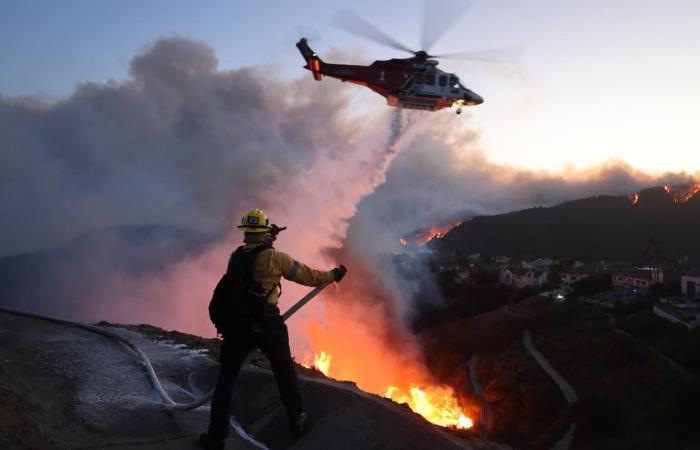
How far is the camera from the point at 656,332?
3794 centimetres

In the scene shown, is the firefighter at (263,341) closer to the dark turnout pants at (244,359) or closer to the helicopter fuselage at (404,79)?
the dark turnout pants at (244,359)

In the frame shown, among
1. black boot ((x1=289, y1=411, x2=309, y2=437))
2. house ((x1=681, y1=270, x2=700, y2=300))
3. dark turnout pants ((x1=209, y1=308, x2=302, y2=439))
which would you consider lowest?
black boot ((x1=289, y1=411, x2=309, y2=437))

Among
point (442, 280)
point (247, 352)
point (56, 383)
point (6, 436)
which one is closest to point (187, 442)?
point (247, 352)

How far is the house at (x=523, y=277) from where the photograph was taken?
238ft

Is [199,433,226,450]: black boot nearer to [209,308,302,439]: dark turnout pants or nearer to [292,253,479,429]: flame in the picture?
[209,308,302,439]: dark turnout pants

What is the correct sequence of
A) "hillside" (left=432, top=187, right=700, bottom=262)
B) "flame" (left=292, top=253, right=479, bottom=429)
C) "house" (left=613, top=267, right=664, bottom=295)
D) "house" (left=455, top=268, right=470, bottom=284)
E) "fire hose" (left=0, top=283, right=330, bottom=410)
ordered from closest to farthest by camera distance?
"fire hose" (left=0, top=283, right=330, bottom=410) < "flame" (left=292, top=253, right=479, bottom=429) < "house" (left=613, top=267, right=664, bottom=295) < "house" (left=455, top=268, right=470, bottom=284) < "hillside" (left=432, top=187, right=700, bottom=262)

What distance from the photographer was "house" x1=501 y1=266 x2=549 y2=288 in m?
72.6

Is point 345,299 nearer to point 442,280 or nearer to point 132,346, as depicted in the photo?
point 442,280

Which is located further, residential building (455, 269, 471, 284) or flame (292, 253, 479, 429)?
residential building (455, 269, 471, 284)

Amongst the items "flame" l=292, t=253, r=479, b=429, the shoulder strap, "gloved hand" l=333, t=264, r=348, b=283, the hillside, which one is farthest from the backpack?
the hillside

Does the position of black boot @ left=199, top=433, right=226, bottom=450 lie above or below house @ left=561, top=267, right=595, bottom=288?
below

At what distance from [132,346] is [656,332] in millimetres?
40730

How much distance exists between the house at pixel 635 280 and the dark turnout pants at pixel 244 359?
200 feet

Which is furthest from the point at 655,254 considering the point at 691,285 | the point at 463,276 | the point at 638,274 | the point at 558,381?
the point at 558,381
